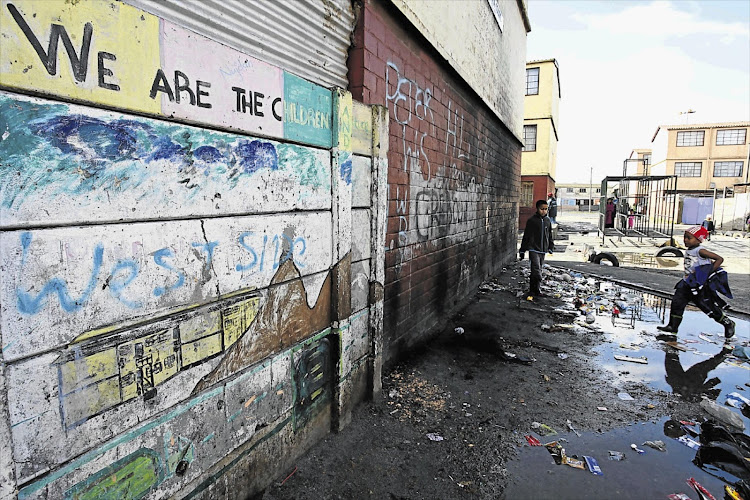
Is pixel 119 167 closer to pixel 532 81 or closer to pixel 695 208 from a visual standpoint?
Result: pixel 532 81

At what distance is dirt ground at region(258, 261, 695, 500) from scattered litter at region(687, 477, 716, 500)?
648 millimetres

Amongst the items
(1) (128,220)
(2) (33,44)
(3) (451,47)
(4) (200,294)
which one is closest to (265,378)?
(4) (200,294)

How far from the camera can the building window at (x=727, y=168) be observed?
35562 millimetres

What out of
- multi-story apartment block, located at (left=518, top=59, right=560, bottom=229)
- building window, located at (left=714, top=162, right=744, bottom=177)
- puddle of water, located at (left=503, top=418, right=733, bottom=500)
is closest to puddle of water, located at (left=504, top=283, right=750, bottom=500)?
puddle of water, located at (left=503, top=418, right=733, bottom=500)

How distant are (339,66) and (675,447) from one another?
3833 millimetres

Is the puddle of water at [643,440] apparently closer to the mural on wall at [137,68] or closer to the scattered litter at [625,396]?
the scattered litter at [625,396]

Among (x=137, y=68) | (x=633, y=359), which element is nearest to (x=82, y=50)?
(x=137, y=68)

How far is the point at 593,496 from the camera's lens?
2.40 meters

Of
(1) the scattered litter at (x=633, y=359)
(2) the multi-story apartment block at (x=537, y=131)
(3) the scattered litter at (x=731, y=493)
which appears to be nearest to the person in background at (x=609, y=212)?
(2) the multi-story apartment block at (x=537, y=131)

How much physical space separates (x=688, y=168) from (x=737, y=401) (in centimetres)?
4400

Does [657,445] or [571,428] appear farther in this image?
[571,428]

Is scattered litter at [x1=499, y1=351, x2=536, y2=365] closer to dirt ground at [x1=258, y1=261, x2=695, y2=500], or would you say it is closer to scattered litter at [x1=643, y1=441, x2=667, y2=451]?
dirt ground at [x1=258, y1=261, x2=695, y2=500]

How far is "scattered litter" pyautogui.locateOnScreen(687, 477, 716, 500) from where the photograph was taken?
240 centimetres

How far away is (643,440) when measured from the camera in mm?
2979
